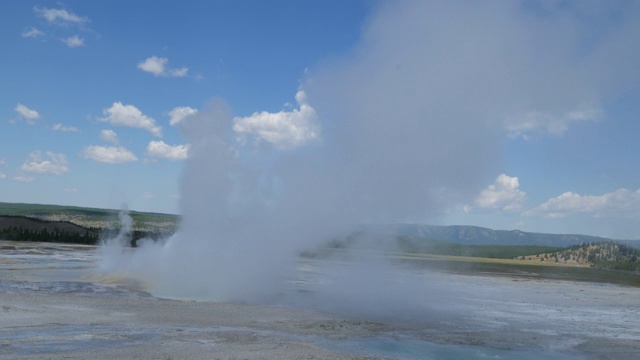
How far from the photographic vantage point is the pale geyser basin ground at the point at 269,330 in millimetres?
12547

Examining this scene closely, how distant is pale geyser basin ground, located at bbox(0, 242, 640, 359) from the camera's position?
12.5 meters

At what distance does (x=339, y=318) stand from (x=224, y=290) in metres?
7.20

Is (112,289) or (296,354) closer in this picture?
(296,354)

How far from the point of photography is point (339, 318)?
18391 millimetres

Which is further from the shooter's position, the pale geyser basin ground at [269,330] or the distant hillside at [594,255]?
the distant hillside at [594,255]

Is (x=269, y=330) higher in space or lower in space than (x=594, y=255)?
lower

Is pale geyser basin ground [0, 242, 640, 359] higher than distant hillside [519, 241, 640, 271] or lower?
lower

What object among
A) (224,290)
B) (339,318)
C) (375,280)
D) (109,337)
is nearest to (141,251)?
(224,290)

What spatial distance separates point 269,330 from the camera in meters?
15.5

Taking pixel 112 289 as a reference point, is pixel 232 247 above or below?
above

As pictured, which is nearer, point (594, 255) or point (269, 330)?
point (269, 330)

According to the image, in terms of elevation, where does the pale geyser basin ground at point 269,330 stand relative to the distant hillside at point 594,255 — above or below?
below

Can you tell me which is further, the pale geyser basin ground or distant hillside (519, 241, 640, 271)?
distant hillside (519, 241, 640, 271)

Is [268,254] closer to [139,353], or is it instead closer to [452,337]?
[452,337]
